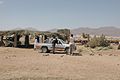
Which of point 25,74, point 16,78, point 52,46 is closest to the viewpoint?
point 16,78

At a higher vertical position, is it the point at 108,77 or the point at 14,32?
the point at 14,32

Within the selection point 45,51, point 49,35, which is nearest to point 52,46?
point 45,51

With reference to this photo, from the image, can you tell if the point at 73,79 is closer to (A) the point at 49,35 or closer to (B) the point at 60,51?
(B) the point at 60,51

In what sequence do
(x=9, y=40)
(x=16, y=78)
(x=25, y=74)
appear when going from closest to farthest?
1. (x=16, y=78)
2. (x=25, y=74)
3. (x=9, y=40)

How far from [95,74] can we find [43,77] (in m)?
2.83

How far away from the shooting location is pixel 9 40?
44.2m

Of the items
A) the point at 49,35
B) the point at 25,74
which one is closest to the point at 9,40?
the point at 49,35

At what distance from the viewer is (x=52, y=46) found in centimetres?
3023

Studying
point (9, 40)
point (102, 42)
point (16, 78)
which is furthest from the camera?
point (9, 40)

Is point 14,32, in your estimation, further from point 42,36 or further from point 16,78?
point 16,78

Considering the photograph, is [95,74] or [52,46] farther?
[52,46]

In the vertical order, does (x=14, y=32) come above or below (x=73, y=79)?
above

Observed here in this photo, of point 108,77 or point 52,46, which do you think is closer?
point 108,77

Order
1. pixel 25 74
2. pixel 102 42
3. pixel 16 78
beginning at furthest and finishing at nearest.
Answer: pixel 102 42
pixel 25 74
pixel 16 78
